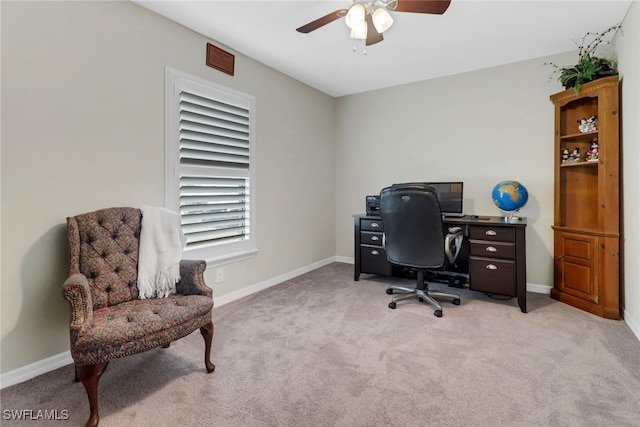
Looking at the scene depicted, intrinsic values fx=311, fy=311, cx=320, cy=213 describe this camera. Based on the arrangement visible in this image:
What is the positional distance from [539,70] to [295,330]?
355 cm

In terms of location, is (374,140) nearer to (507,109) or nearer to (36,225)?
(507,109)

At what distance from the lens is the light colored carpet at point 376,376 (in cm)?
148

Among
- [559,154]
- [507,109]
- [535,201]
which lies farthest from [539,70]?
[535,201]

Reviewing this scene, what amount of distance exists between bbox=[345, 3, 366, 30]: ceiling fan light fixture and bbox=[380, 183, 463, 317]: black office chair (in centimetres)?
126

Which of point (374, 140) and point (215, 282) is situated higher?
point (374, 140)

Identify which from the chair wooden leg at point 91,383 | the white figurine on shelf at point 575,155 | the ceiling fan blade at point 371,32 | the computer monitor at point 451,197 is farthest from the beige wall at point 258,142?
the ceiling fan blade at point 371,32

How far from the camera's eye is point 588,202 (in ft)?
9.62

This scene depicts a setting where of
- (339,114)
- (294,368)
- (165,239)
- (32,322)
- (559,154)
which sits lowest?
(294,368)

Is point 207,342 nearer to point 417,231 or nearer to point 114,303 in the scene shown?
point 114,303

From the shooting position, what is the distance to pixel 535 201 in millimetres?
3268

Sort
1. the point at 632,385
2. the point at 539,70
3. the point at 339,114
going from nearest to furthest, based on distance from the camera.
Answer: the point at 632,385 < the point at 539,70 < the point at 339,114

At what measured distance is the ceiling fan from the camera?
1849 millimetres

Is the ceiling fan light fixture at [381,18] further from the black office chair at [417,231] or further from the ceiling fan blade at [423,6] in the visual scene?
the black office chair at [417,231]

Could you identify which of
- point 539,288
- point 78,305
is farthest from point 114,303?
point 539,288
